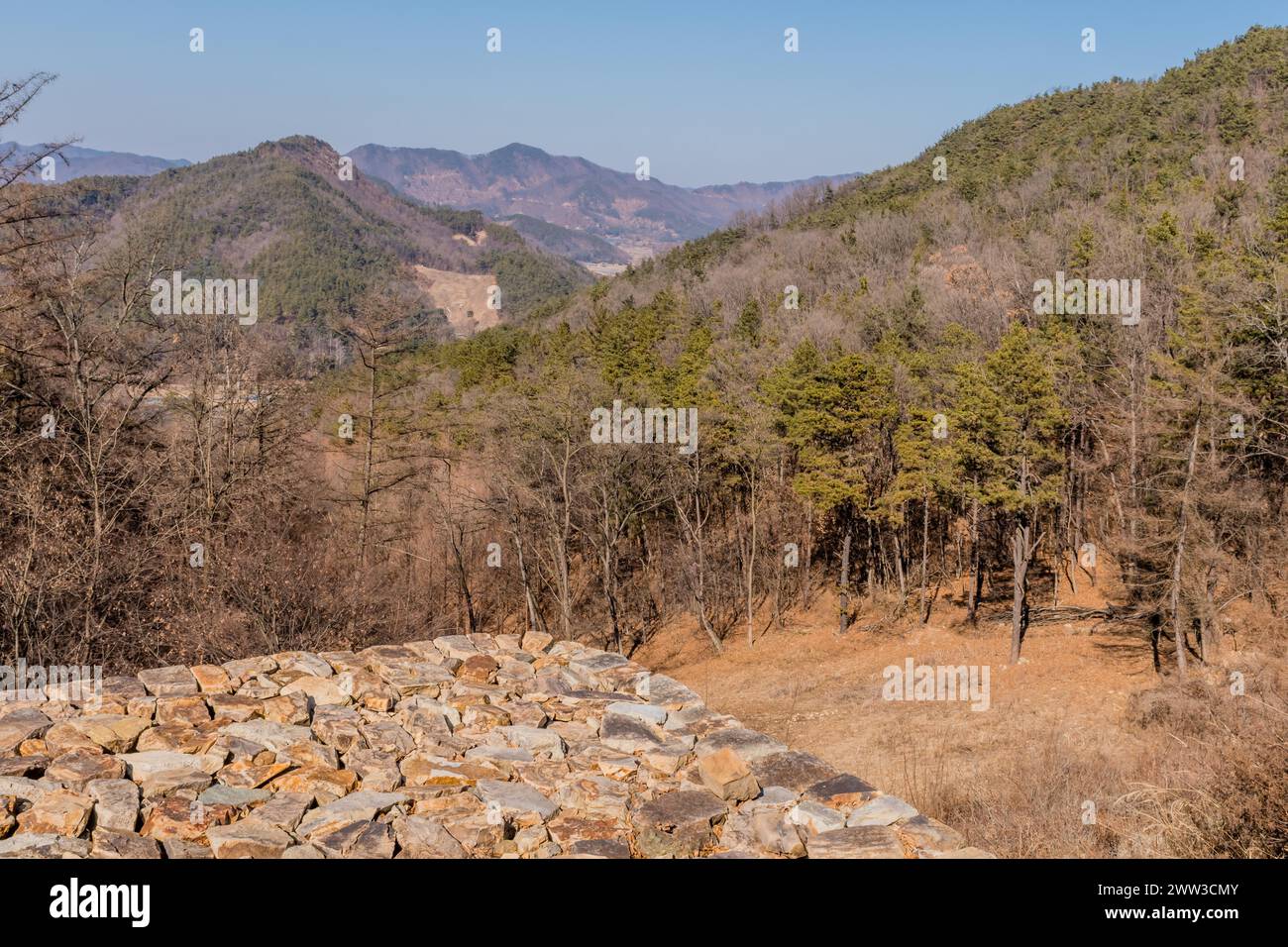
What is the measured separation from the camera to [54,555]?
15.8m

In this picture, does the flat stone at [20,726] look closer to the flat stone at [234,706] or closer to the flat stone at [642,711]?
the flat stone at [234,706]

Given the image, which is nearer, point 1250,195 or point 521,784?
point 521,784

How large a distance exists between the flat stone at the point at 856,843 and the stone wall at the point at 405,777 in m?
0.01

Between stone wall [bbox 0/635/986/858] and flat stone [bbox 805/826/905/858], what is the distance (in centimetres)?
1

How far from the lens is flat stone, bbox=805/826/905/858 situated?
5.08 metres

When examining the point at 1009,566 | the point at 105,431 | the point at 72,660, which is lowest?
the point at 1009,566

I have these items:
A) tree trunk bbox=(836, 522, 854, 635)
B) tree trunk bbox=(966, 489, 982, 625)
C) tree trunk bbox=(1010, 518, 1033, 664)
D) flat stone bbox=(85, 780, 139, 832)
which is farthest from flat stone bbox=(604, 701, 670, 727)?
tree trunk bbox=(836, 522, 854, 635)

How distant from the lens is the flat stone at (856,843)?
5.08 meters

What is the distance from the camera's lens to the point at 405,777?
234 inches

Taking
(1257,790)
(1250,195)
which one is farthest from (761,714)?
(1250,195)

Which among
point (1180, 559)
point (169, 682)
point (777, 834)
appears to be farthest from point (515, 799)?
point (1180, 559)

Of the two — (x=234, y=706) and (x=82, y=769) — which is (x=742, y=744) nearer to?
(x=234, y=706)
